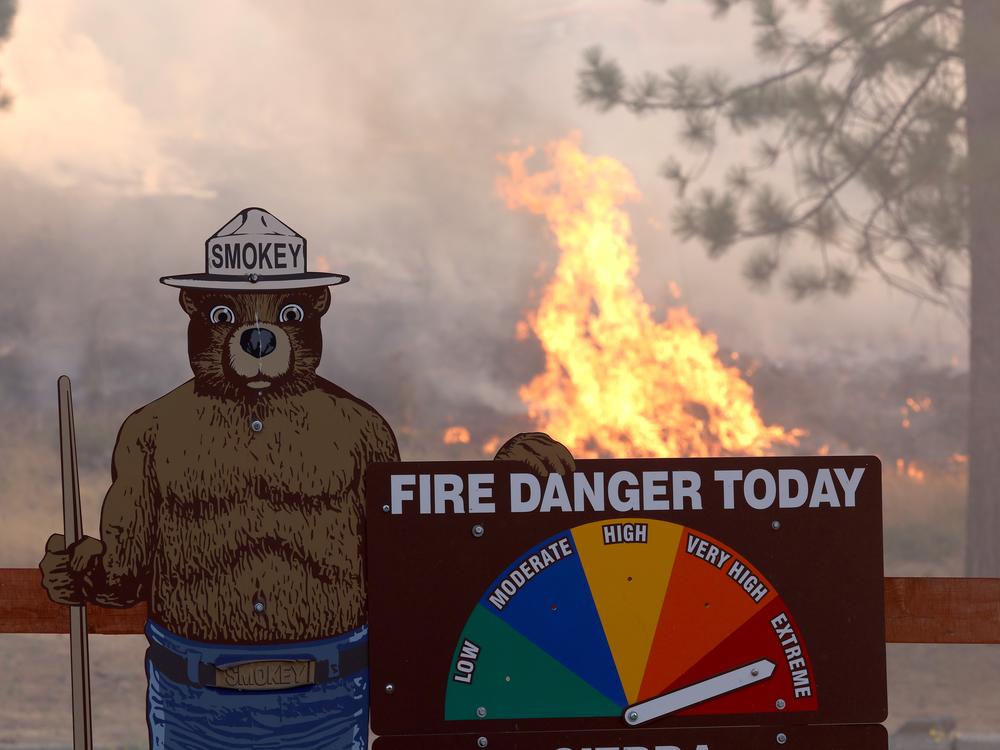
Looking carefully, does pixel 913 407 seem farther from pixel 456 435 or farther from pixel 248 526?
pixel 248 526

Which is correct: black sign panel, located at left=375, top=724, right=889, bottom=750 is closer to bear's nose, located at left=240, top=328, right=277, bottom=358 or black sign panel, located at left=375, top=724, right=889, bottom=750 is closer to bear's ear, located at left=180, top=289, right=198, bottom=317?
bear's nose, located at left=240, top=328, right=277, bottom=358

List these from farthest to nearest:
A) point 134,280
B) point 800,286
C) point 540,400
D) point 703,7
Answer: point 703,7 < point 134,280 < point 540,400 < point 800,286

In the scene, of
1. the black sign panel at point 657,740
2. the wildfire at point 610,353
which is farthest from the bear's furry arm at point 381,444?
the wildfire at point 610,353

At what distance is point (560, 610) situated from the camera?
3.36 metres

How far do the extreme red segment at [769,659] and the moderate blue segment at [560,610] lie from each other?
0.70 feet

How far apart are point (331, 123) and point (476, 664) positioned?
1496 cm

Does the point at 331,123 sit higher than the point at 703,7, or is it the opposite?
the point at 703,7

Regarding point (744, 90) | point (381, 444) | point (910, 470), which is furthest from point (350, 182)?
point (381, 444)

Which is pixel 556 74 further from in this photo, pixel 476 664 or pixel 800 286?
pixel 476 664

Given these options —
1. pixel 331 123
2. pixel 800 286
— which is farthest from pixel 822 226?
pixel 331 123

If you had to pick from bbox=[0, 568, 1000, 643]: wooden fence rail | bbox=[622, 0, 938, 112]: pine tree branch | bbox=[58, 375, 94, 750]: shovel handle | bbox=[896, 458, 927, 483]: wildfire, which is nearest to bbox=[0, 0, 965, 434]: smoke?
bbox=[896, 458, 927, 483]: wildfire

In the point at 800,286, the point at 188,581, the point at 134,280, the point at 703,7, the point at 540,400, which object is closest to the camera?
the point at 188,581

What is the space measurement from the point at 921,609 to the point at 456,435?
1276 centimetres

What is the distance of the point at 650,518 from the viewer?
3.37 meters
